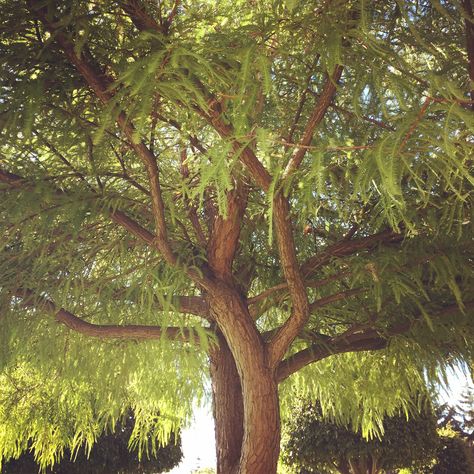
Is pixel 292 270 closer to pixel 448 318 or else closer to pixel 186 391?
pixel 448 318

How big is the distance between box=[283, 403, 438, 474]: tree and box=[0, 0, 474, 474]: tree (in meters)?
4.02

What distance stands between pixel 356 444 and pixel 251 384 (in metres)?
5.94

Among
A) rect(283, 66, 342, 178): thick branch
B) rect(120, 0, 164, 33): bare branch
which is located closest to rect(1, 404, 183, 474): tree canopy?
rect(283, 66, 342, 178): thick branch

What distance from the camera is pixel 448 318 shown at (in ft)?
10.6

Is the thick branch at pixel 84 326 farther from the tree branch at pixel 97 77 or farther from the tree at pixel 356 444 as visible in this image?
the tree at pixel 356 444

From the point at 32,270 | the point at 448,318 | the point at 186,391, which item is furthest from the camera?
the point at 186,391

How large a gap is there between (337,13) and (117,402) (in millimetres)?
3316

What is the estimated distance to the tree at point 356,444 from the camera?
8.18 metres

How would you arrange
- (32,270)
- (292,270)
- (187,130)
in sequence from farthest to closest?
(32,270) → (292,270) → (187,130)

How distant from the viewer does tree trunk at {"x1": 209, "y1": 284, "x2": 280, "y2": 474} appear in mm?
2949

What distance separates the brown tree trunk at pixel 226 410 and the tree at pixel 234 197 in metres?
0.01

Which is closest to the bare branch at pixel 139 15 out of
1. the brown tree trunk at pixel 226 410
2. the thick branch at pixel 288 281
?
the thick branch at pixel 288 281

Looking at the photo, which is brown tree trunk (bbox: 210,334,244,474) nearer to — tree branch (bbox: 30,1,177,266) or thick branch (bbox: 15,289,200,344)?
thick branch (bbox: 15,289,200,344)

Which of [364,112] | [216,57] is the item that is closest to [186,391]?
[364,112]
